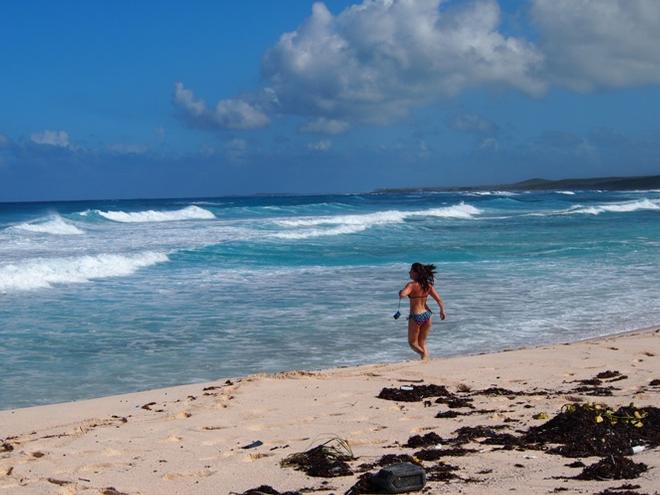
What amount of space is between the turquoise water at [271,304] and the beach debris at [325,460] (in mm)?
3934

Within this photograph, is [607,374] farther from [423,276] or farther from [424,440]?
[424,440]

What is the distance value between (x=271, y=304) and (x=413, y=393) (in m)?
7.54

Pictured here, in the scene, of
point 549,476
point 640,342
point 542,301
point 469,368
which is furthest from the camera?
point 542,301

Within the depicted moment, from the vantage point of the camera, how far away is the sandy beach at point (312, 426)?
4785 millimetres

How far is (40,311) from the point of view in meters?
14.0

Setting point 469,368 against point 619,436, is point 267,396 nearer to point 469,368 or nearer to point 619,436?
point 469,368

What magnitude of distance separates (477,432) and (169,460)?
2176 millimetres

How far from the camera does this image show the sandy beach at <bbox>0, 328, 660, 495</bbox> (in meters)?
4.79

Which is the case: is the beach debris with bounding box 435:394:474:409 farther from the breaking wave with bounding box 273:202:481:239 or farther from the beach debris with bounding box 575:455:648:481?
the breaking wave with bounding box 273:202:481:239

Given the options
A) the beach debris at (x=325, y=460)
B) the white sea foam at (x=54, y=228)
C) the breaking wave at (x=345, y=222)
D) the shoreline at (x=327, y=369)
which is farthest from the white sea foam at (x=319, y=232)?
the beach debris at (x=325, y=460)

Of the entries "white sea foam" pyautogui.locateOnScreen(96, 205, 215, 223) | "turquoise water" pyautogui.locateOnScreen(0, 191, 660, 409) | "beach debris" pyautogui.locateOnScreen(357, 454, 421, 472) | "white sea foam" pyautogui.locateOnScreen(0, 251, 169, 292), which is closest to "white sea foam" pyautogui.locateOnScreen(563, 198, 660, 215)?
"turquoise water" pyautogui.locateOnScreen(0, 191, 660, 409)

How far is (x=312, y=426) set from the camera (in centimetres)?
625

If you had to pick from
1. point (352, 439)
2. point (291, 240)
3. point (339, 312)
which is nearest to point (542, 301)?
point (339, 312)

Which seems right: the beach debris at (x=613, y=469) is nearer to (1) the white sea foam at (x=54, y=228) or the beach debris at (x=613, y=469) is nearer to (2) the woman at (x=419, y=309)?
(2) the woman at (x=419, y=309)
